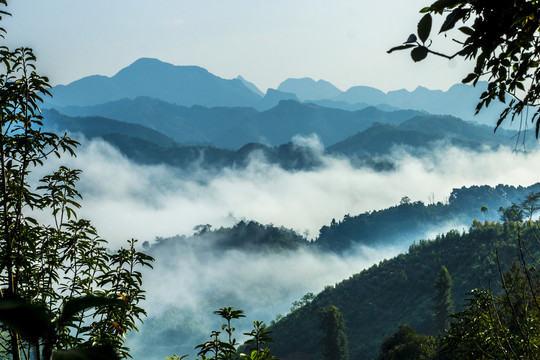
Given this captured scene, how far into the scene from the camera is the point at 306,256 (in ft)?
516

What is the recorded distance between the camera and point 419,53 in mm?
2049

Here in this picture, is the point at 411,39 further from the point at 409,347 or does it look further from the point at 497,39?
the point at 409,347

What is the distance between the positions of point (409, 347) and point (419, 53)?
112ft

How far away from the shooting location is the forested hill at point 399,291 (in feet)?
207

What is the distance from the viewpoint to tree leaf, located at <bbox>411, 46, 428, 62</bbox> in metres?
2.03

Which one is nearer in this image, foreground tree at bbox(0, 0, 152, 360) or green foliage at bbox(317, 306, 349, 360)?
foreground tree at bbox(0, 0, 152, 360)

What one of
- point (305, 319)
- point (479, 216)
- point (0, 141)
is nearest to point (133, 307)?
point (0, 141)

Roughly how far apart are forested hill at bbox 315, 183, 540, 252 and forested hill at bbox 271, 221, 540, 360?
3200 inches

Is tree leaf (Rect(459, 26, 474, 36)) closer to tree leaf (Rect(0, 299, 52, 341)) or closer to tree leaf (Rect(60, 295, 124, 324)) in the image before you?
tree leaf (Rect(60, 295, 124, 324))

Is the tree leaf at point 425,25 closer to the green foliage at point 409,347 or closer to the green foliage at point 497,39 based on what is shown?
the green foliage at point 497,39

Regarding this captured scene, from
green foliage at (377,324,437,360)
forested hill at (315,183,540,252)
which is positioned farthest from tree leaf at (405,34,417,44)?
forested hill at (315,183,540,252)

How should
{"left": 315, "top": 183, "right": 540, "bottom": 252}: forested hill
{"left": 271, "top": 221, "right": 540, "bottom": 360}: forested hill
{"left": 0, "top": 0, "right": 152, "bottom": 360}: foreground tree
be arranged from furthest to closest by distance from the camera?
{"left": 315, "top": 183, "right": 540, "bottom": 252}: forested hill < {"left": 271, "top": 221, "right": 540, "bottom": 360}: forested hill < {"left": 0, "top": 0, "right": 152, "bottom": 360}: foreground tree

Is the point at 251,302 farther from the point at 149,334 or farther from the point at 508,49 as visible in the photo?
the point at 508,49

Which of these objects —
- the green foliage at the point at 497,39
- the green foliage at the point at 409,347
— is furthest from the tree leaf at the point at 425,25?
the green foliage at the point at 409,347
